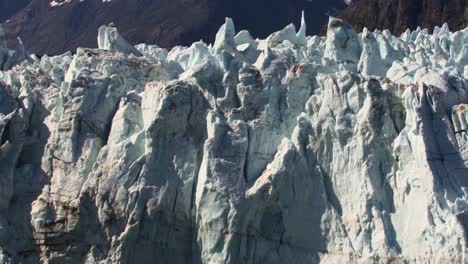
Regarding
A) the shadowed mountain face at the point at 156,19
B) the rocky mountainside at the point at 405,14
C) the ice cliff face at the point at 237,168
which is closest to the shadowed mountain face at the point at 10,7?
the shadowed mountain face at the point at 156,19

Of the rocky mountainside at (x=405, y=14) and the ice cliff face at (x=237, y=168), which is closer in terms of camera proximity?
the ice cliff face at (x=237, y=168)

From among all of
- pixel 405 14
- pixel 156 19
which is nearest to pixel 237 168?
pixel 405 14

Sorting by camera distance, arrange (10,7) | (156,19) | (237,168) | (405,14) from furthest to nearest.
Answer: (10,7), (156,19), (405,14), (237,168)

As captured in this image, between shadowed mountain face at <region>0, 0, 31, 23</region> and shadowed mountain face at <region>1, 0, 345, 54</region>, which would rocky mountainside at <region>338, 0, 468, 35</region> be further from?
shadowed mountain face at <region>0, 0, 31, 23</region>

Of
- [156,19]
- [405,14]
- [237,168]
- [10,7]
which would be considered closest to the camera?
[237,168]

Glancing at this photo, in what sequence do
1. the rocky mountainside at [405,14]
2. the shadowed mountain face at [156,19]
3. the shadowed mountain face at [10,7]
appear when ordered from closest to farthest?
the rocky mountainside at [405,14]
the shadowed mountain face at [156,19]
the shadowed mountain face at [10,7]

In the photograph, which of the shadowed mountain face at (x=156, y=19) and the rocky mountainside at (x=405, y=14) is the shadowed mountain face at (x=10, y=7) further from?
the rocky mountainside at (x=405, y=14)

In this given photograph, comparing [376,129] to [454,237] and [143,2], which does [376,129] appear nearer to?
[454,237]

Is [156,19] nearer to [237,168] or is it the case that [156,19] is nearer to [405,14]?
[405,14]
